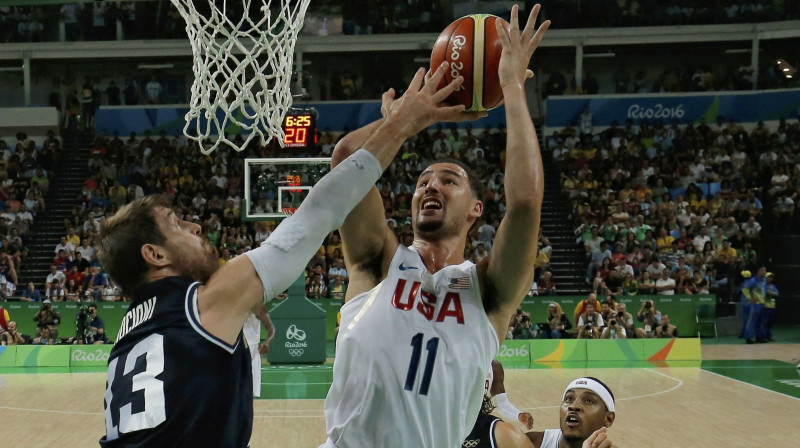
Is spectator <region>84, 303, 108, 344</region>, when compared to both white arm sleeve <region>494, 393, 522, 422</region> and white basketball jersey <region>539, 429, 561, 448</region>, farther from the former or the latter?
white basketball jersey <region>539, 429, 561, 448</region>

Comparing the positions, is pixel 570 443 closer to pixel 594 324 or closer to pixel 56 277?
pixel 594 324

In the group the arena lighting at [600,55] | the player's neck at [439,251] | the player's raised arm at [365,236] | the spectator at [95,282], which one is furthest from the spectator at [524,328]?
the player's raised arm at [365,236]

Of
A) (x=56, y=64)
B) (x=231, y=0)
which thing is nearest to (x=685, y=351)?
(x=231, y=0)

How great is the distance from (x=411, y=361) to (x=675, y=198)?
19184 millimetres

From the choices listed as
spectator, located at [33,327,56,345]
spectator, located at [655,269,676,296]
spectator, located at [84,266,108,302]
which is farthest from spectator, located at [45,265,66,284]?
spectator, located at [655,269,676,296]

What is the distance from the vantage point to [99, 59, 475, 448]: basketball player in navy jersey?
2.27 meters

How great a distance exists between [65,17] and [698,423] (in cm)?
2066

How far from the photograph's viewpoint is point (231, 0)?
19984mm

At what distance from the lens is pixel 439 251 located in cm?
341

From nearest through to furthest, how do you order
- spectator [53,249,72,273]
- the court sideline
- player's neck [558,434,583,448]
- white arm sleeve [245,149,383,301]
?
white arm sleeve [245,149,383,301] → player's neck [558,434,583,448] → the court sideline → spectator [53,249,72,273]

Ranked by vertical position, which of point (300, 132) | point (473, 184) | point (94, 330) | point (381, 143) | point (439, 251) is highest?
point (300, 132)

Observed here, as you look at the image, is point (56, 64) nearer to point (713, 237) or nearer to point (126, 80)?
point (126, 80)

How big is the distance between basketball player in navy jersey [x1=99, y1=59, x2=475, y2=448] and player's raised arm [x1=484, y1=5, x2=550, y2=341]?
60cm

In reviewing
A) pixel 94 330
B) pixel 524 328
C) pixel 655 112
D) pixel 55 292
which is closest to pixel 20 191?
pixel 55 292
